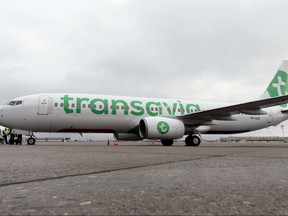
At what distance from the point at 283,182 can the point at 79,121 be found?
38.4ft

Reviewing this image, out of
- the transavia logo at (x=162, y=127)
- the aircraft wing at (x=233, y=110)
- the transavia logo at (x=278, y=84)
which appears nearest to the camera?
the aircraft wing at (x=233, y=110)

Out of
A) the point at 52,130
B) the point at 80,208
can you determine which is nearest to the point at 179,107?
the point at 52,130

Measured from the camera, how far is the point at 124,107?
45.5ft

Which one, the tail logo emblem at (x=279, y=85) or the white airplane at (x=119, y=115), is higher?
the tail logo emblem at (x=279, y=85)

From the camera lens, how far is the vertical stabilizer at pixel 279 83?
1880 cm

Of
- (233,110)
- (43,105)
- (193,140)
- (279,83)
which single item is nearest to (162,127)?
(193,140)

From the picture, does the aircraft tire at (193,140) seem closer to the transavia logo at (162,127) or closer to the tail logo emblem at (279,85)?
the transavia logo at (162,127)

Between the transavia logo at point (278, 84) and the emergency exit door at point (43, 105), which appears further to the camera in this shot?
the transavia logo at point (278, 84)

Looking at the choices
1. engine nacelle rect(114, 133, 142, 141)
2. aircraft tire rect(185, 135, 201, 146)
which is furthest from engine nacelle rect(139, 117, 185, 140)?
A: engine nacelle rect(114, 133, 142, 141)

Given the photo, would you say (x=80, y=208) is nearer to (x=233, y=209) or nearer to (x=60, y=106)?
(x=233, y=209)

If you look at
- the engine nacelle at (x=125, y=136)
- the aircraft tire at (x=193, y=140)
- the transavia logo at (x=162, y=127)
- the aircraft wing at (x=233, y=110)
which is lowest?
the aircraft tire at (x=193, y=140)

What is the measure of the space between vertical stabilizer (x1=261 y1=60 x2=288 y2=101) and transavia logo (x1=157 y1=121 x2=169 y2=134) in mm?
9683

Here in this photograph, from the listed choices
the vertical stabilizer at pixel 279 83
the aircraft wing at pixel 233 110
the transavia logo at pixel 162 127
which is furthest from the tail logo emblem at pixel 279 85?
the transavia logo at pixel 162 127

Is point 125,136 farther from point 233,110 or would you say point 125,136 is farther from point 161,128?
point 233,110
